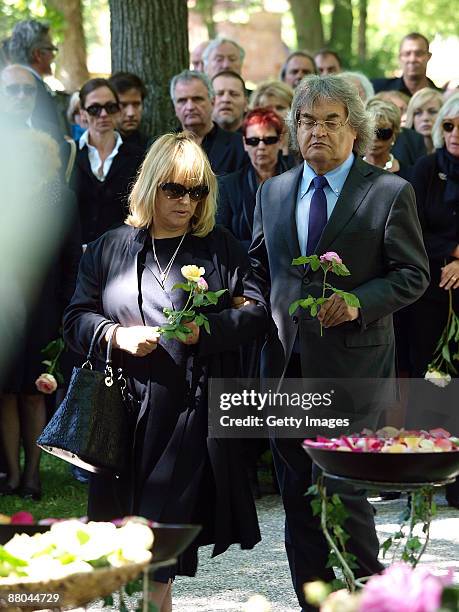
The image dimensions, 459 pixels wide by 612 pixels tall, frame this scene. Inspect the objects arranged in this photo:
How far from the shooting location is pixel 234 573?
650cm

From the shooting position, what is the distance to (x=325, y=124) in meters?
5.21

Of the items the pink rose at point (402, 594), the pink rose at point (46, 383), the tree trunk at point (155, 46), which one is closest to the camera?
the pink rose at point (402, 594)

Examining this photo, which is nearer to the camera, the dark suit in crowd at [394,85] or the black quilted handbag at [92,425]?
the black quilted handbag at [92,425]

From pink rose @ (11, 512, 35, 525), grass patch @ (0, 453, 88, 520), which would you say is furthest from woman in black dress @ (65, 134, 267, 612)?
grass patch @ (0, 453, 88, 520)

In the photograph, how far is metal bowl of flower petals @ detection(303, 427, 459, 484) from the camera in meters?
3.75

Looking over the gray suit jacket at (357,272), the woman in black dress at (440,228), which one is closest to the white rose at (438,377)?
the woman in black dress at (440,228)

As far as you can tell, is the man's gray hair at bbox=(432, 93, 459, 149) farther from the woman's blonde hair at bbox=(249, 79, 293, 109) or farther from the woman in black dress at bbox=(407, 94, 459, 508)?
the woman's blonde hair at bbox=(249, 79, 293, 109)

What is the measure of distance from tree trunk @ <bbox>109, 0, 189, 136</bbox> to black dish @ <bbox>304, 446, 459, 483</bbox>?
6740mm

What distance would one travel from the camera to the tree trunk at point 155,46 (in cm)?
1029

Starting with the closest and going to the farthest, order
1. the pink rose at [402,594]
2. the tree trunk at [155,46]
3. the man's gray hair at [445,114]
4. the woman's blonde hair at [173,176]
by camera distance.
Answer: the pink rose at [402,594] < the woman's blonde hair at [173,176] < the man's gray hair at [445,114] < the tree trunk at [155,46]

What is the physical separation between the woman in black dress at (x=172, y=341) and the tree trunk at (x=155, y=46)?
516 centimetres

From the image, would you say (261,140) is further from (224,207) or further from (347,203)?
(347,203)

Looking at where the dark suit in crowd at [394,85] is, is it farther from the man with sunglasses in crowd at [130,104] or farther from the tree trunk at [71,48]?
the tree trunk at [71,48]

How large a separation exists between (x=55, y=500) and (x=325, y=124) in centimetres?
393
